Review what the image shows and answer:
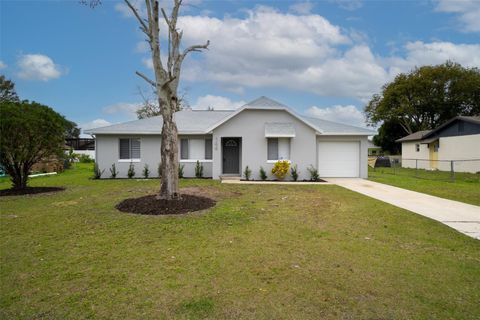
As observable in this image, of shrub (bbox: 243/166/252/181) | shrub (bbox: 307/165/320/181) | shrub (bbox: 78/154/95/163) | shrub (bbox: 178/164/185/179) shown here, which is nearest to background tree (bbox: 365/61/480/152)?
shrub (bbox: 307/165/320/181)

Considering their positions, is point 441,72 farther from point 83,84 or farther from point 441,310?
point 441,310

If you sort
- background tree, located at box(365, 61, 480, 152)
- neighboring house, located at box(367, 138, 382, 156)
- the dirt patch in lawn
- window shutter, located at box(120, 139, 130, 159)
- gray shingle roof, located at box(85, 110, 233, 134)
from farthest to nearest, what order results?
neighboring house, located at box(367, 138, 382, 156) < background tree, located at box(365, 61, 480, 152) < window shutter, located at box(120, 139, 130, 159) < gray shingle roof, located at box(85, 110, 233, 134) < the dirt patch in lawn

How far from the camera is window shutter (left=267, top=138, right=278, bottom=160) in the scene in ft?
54.1

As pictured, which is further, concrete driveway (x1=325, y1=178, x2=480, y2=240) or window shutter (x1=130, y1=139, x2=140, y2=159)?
window shutter (x1=130, y1=139, x2=140, y2=159)

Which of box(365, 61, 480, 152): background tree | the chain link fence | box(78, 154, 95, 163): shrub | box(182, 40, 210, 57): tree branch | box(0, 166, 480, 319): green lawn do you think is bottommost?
box(0, 166, 480, 319): green lawn

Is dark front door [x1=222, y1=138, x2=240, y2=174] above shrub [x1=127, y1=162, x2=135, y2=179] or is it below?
above

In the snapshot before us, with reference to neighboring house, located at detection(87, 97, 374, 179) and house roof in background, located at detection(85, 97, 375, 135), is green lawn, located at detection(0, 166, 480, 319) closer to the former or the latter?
neighboring house, located at detection(87, 97, 374, 179)

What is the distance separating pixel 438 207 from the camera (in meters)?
8.91

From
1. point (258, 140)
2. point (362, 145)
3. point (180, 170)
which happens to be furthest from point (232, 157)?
point (362, 145)

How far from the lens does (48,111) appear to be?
12031mm

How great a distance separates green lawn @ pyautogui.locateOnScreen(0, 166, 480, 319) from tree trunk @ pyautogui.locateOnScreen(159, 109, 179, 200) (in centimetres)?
162

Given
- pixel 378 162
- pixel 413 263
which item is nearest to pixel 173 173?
pixel 413 263

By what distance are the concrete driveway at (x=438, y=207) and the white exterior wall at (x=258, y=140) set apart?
4532mm

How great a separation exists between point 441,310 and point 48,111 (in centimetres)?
1377
